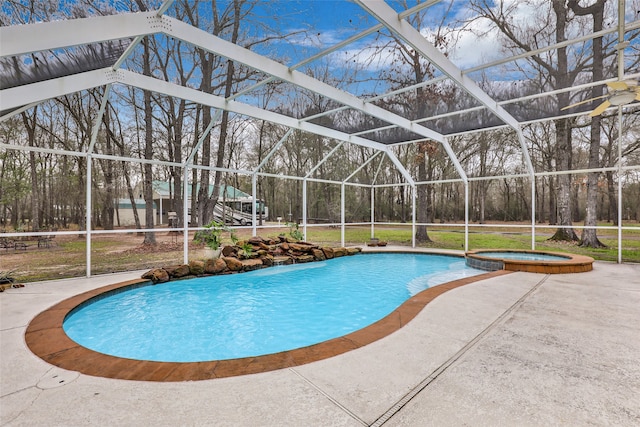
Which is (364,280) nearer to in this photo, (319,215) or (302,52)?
(302,52)

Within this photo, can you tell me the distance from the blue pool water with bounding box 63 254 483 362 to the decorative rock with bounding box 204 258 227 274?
0.16 m

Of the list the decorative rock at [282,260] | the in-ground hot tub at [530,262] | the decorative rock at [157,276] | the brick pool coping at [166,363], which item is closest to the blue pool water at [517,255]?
the in-ground hot tub at [530,262]

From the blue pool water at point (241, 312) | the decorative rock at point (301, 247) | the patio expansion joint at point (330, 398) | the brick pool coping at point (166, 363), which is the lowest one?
the blue pool water at point (241, 312)

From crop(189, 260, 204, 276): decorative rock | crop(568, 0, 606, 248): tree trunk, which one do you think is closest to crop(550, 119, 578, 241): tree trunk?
crop(568, 0, 606, 248): tree trunk

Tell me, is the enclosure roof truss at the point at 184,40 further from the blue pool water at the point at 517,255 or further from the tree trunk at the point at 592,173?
the tree trunk at the point at 592,173

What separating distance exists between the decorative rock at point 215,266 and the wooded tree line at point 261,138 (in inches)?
85.2

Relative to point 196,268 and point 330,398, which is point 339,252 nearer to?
point 196,268

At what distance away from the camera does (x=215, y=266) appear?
6348mm

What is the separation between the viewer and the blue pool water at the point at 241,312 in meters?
3.20

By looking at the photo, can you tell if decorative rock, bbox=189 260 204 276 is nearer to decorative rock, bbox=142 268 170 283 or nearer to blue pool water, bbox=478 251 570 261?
decorative rock, bbox=142 268 170 283

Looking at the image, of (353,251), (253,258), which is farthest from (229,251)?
(353,251)

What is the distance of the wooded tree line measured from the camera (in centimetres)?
683

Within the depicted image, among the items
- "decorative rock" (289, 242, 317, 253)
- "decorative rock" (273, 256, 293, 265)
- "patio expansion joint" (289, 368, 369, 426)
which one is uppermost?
"decorative rock" (289, 242, 317, 253)

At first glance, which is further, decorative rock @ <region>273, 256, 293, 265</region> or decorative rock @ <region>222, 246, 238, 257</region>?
decorative rock @ <region>273, 256, 293, 265</region>
